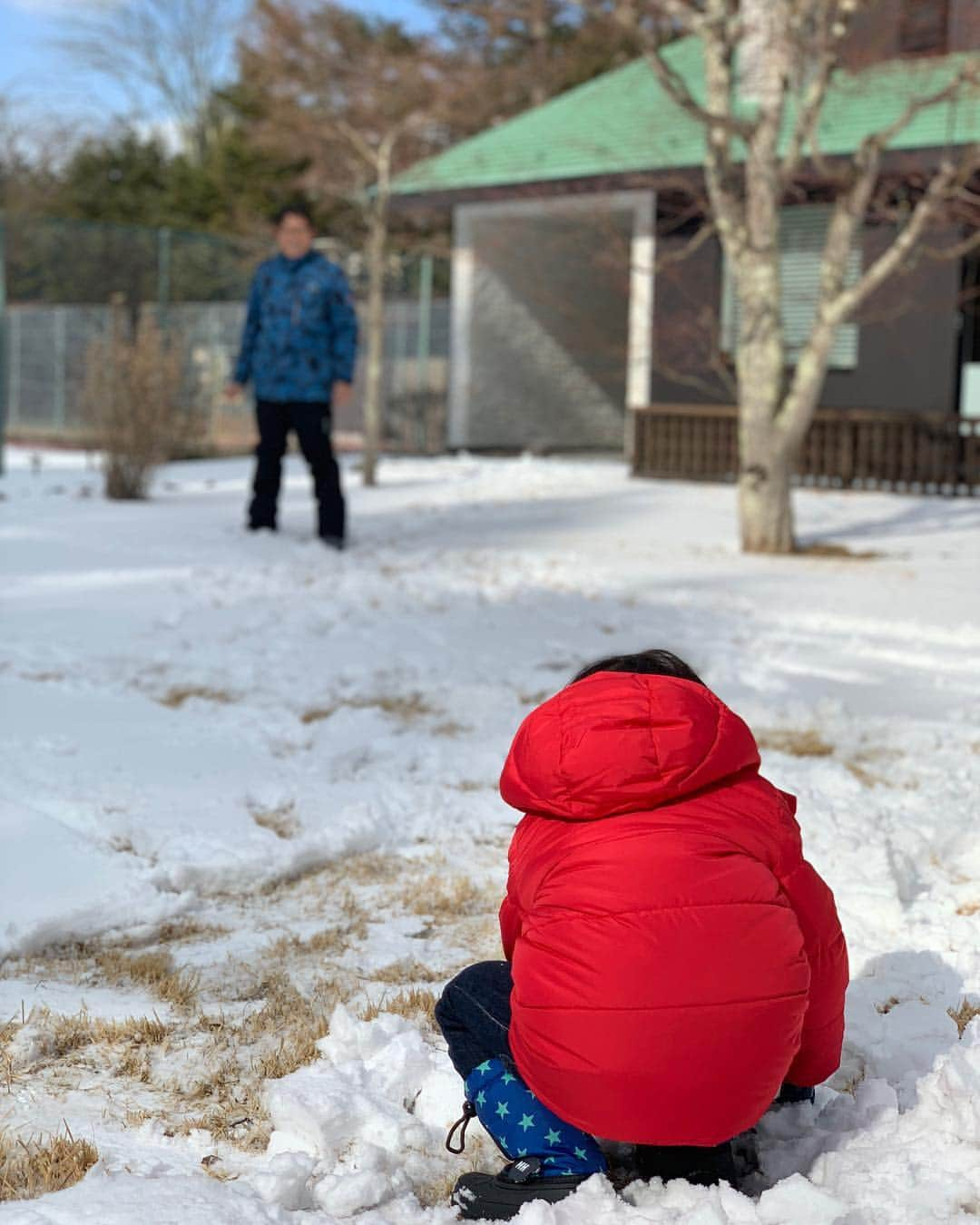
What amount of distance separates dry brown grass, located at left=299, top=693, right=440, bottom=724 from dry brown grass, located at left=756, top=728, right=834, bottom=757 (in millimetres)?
1139

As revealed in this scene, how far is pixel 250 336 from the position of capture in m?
8.77

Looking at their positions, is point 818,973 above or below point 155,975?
above

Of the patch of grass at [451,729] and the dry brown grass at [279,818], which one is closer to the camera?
the dry brown grass at [279,818]

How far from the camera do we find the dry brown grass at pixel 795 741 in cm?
471

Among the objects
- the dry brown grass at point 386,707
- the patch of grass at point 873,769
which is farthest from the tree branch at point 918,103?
the dry brown grass at point 386,707

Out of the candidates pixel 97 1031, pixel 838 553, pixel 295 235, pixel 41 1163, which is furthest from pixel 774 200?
pixel 41 1163

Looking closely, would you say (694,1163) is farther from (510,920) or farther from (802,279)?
(802,279)

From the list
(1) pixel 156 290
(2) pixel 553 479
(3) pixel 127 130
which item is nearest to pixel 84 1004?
(2) pixel 553 479

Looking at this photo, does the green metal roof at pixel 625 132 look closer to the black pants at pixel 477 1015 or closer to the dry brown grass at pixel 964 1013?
the dry brown grass at pixel 964 1013

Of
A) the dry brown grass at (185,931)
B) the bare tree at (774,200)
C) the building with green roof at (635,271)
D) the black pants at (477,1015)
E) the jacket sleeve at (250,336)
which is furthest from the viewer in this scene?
the building with green roof at (635,271)

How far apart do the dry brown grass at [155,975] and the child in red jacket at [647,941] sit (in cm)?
94

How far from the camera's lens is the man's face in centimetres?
846

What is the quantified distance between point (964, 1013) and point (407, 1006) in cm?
103

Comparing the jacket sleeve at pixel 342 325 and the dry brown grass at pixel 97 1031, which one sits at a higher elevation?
the jacket sleeve at pixel 342 325
